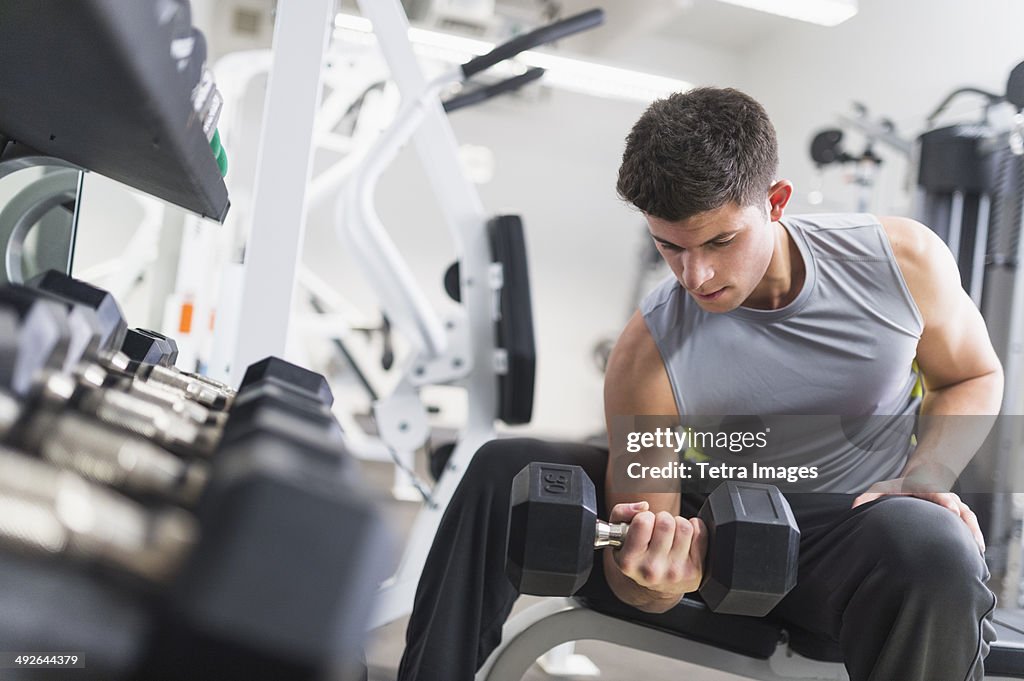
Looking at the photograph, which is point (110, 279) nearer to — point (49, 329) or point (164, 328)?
point (164, 328)

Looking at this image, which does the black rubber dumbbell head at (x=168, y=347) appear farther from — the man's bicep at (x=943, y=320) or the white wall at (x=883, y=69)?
the white wall at (x=883, y=69)

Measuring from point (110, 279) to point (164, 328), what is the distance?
62 centimetres

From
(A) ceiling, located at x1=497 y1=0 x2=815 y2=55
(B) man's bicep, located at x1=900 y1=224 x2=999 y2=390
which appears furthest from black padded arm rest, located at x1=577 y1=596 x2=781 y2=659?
(A) ceiling, located at x1=497 y1=0 x2=815 y2=55

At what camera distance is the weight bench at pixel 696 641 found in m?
1.11

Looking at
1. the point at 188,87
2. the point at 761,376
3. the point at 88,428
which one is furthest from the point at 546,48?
the point at 88,428

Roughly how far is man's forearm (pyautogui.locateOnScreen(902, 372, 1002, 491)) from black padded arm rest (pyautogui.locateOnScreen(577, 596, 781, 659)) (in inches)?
11.1

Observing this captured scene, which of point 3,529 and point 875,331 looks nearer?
point 3,529

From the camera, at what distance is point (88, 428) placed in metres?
0.31

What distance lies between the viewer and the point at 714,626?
1123 millimetres

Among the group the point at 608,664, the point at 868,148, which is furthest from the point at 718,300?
the point at 868,148

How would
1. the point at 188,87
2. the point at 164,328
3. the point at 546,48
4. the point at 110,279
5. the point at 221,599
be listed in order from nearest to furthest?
the point at 221,599 < the point at 188,87 < the point at 164,328 < the point at 110,279 < the point at 546,48

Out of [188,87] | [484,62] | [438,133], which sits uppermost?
[484,62]

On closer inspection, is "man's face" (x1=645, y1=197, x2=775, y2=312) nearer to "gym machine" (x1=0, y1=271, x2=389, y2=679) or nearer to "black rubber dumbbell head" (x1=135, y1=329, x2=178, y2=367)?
"black rubber dumbbell head" (x1=135, y1=329, x2=178, y2=367)

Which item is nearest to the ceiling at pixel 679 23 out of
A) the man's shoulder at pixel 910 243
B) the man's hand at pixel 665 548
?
the man's shoulder at pixel 910 243
